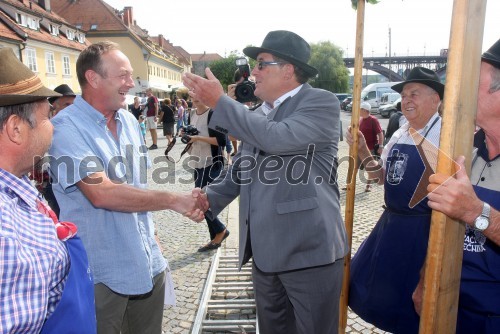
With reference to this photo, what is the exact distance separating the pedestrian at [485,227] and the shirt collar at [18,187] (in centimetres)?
176

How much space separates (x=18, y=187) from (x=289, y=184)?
1.53 m

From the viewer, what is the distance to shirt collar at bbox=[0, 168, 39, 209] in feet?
4.45

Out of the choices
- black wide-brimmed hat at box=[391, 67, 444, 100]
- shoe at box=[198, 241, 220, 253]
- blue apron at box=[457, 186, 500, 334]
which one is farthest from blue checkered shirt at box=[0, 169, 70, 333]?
shoe at box=[198, 241, 220, 253]

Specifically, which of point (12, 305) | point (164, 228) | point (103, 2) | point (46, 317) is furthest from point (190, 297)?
point (103, 2)

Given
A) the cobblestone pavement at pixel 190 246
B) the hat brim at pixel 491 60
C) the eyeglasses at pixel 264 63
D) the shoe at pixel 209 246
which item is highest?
the eyeglasses at pixel 264 63

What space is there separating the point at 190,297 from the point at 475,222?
3288mm

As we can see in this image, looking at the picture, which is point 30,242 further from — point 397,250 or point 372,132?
point 372,132

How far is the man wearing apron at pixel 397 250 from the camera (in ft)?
9.60

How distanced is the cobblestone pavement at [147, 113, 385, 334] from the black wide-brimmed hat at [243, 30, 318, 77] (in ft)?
8.36

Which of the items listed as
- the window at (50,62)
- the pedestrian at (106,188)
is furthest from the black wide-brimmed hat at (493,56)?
the window at (50,62)

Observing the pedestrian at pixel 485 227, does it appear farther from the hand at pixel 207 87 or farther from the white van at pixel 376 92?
the white van at pixel 376 92

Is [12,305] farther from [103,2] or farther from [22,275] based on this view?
[103,2]

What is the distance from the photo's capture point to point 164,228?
667cm

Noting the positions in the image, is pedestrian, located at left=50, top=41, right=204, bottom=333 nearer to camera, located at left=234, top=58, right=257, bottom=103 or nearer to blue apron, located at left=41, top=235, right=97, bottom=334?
blue apron, located at left=41, top=235, right=97, bottom=334
